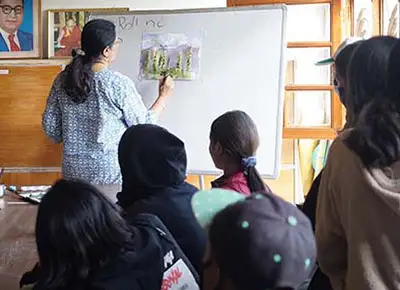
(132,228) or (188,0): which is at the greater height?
(188,0)

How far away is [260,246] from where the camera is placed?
2.98 feet

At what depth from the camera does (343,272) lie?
50.3 inches

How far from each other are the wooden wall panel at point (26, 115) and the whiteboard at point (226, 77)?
116 cm

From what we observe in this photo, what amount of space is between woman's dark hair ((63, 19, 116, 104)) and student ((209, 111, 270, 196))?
0.67 meters

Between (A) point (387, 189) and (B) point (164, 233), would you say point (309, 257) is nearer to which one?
(A) point (387, 189)

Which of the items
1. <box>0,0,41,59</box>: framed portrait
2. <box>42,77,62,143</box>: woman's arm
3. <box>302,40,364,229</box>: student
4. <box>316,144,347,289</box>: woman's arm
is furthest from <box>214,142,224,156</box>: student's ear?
<box>0,0,41,59</box>: framed portrait

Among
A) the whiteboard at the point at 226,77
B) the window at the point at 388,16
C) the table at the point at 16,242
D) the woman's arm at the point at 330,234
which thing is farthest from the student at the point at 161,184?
→ the window at the point at 388,16

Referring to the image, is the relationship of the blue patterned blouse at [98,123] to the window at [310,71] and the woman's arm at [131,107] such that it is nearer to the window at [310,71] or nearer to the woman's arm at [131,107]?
the woman's arm at [131,107]

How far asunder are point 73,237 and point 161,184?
43cm

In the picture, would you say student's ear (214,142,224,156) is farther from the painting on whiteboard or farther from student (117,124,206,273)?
the painting on whiteboard

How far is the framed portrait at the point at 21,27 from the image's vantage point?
3951 millimetres

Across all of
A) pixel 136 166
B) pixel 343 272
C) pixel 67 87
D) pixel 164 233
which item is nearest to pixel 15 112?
pixel 67 87

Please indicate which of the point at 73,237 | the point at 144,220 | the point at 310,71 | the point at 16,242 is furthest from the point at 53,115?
the point at 310,71

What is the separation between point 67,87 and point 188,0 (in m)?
1.84
